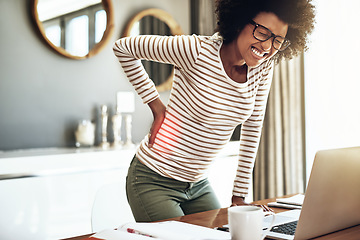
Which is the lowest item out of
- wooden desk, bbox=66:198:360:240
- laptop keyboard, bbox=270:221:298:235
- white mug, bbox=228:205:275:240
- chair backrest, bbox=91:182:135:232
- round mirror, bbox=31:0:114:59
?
chair backrest, bbox=91:182:135:232

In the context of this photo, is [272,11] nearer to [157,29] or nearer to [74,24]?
[74,24]

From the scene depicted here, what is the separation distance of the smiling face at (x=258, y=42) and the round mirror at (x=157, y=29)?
7.19 feet

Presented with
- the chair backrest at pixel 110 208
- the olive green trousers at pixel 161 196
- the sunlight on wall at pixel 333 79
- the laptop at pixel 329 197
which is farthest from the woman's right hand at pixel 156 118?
the sunlight on wall at pixel 333 79

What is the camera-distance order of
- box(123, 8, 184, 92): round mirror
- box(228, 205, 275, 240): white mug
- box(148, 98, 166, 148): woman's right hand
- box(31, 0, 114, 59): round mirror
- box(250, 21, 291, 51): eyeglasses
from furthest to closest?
box(123, 8, 184, 92): round mirror → box(31, 0, 114, 59): round mirror → box(148, 98, 166, 148): woman's right hand → box(250, 21, 291, 51): eyeglasses → box(228, 205, 275, 240): white mug

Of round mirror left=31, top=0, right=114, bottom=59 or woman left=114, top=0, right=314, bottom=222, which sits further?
round mirror left=31, top=0, right=114, bottom=59

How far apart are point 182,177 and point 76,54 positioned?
2.01 m

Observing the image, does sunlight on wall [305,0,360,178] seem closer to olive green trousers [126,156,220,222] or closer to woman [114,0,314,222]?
woman [114,0,314,222]

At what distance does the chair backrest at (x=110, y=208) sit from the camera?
148 cm

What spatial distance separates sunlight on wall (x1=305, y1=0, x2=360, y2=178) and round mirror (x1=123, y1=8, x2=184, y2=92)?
1.21m

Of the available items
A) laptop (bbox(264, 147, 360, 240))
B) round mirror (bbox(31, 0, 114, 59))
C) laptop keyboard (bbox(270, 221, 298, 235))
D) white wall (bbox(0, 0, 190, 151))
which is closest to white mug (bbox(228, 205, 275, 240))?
laptop (bbox(264, 147, 360, 240))

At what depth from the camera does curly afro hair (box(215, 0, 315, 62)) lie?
1.36 m

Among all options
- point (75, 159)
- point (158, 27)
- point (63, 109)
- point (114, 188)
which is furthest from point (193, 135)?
point (158, 27)

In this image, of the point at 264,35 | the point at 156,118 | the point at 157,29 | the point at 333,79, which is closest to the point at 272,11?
the point at 264,35

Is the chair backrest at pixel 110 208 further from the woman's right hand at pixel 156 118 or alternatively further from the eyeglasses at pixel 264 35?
the eyeglasses at pixel 264 35
